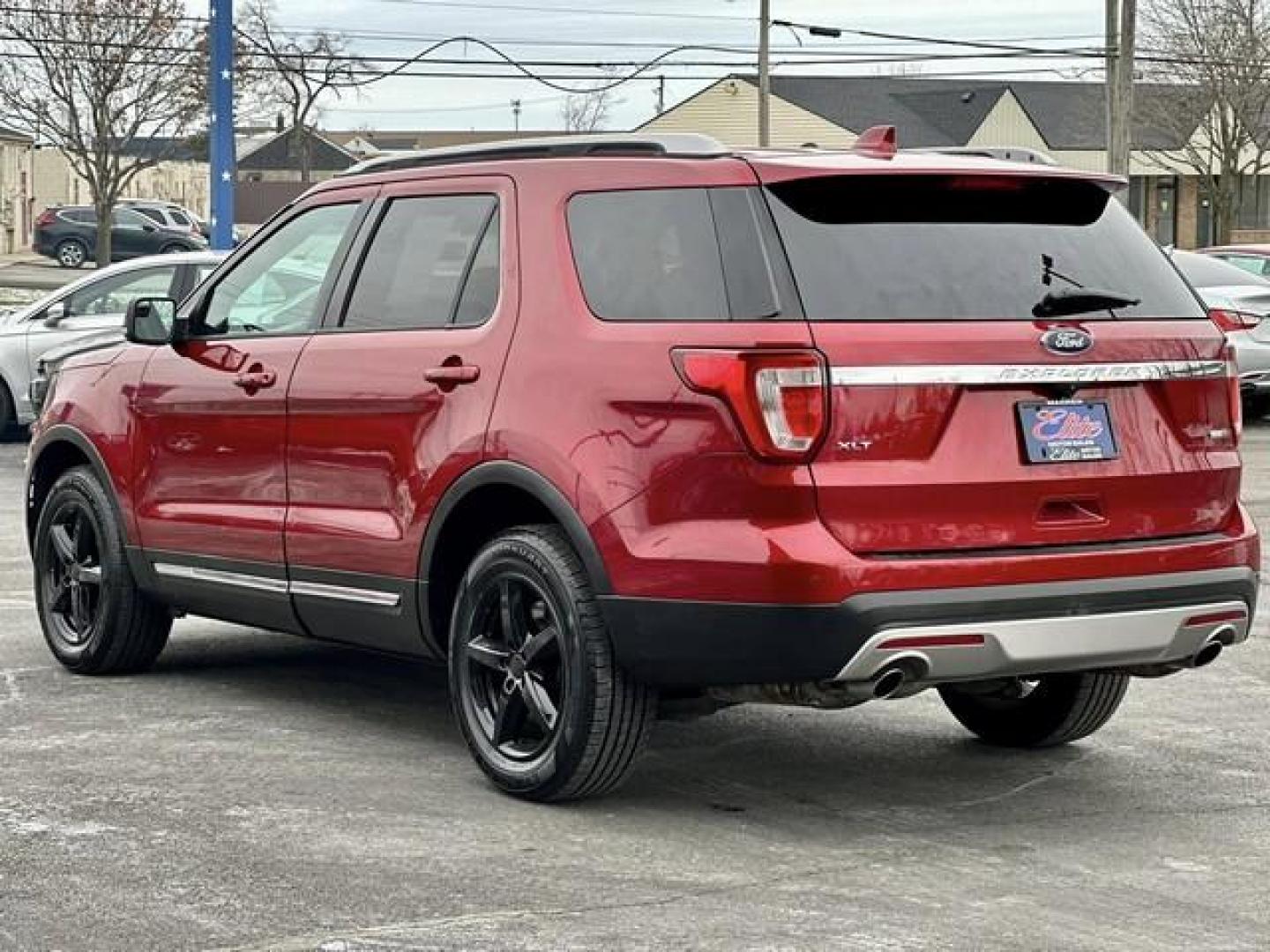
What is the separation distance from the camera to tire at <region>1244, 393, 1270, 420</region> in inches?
871

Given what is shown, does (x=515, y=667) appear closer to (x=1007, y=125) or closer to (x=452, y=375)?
(x=452, y=375)

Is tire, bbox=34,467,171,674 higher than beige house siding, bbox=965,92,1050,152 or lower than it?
lower

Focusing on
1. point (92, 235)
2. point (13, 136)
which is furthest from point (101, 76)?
point (13, 136)

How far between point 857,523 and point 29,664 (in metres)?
4.14

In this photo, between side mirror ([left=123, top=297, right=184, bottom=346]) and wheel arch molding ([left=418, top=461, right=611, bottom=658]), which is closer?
wheel arch molding ([left=418, top=461, right=611, bottom=658])

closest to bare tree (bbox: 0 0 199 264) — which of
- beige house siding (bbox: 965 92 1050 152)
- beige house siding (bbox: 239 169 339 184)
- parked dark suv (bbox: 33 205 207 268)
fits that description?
parked dark suv (bbox: 33 205 207 268)

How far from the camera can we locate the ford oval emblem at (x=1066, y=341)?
6.01 meters

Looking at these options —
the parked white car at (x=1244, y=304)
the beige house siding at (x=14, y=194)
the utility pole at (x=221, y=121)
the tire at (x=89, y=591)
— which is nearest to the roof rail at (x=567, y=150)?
the tire at (x=89, y=591)

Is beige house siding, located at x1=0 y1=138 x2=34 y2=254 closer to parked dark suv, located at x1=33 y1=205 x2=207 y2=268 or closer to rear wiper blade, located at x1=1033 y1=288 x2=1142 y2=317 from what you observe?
parked dark suv, located at x1=33 y1=205 x2=207 y2=268

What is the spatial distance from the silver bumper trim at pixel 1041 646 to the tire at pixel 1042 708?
31.5 inches

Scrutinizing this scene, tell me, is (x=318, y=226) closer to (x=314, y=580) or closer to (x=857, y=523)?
(x=314, y=580)

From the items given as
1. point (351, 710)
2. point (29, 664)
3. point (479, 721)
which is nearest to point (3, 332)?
point (29, 664)

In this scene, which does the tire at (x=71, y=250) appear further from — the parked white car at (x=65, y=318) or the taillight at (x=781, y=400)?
the taillight at (x=781, y=400)

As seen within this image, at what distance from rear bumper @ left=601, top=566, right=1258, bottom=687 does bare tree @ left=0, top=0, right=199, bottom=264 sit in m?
43.7
